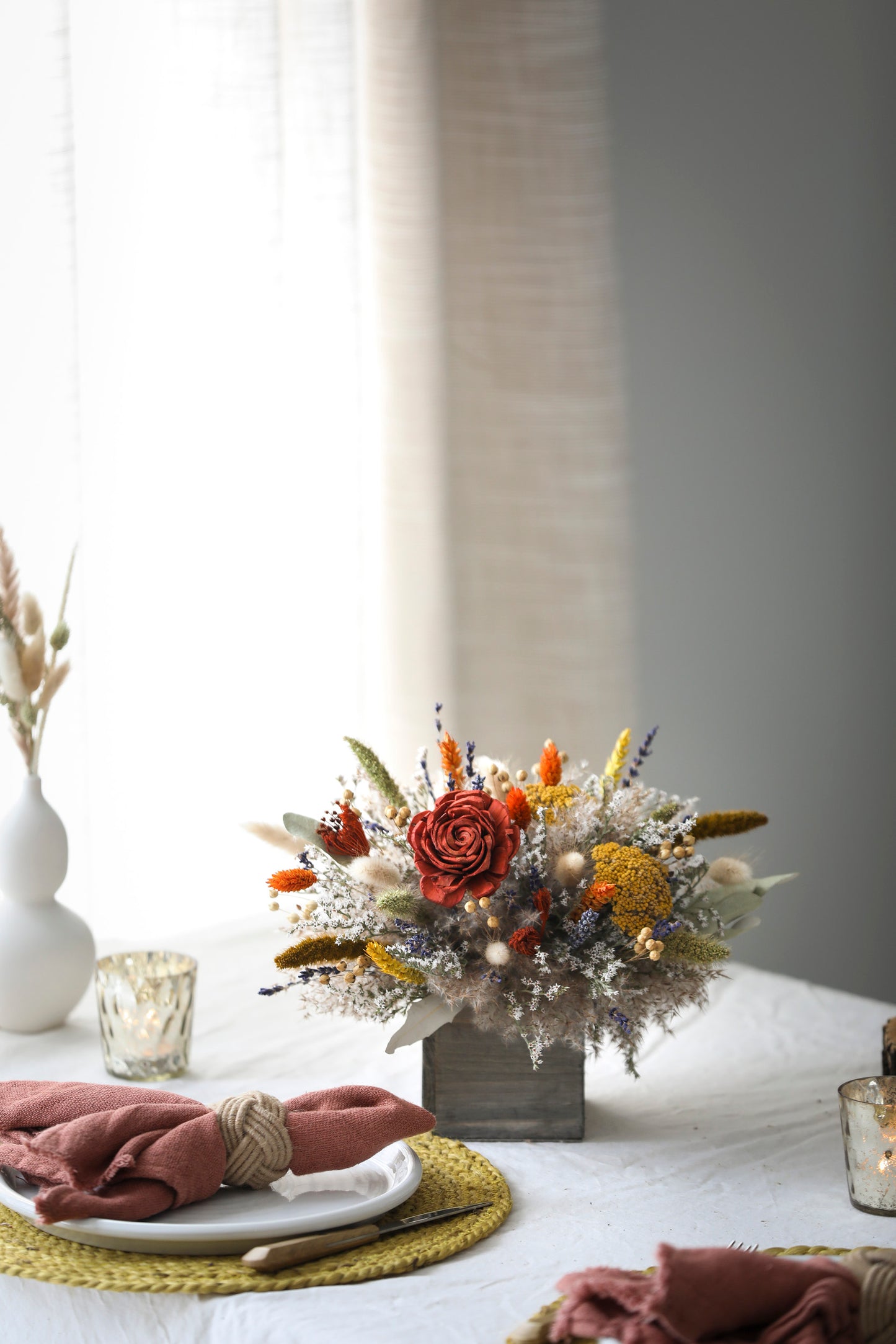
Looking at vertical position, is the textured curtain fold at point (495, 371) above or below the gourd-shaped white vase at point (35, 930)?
above

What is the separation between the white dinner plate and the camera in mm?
672

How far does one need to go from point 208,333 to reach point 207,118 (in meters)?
0.33

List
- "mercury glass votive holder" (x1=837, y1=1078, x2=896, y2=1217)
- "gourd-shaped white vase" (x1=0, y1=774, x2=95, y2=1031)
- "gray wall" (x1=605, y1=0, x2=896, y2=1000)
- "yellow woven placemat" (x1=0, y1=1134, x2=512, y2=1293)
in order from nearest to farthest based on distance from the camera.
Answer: "yellow woven placemat" (x1=0, y1=1134, x2=512, y2=1293)
"mercury glass votive holder" (x1=837, y1=1078, x2=896, y2=1217)
"gourd-shaped white vase" (x1=0, y1=774, x2=95, y2=1031)
"gray wall" (x1=605, y1=0, x2=896, y2=1000)

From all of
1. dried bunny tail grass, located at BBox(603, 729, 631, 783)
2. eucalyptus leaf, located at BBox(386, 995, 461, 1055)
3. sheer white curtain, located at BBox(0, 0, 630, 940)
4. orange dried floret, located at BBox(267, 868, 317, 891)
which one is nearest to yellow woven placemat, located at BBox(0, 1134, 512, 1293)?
eucalyptus leaf, located at BBox(386, 995, 461, 1055)

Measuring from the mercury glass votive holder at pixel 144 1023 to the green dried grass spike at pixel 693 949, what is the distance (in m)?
0.42

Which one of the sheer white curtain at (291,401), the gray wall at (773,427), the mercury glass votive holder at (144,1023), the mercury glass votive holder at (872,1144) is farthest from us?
the gray wall at (773,427)

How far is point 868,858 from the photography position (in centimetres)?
256

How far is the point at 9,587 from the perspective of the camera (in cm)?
117

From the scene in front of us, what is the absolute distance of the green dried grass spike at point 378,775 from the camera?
0.94m

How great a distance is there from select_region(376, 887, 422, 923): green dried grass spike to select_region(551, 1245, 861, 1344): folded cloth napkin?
29cm

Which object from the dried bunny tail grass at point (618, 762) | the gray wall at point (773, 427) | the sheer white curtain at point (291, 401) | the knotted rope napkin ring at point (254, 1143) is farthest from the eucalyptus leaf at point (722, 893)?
the gray wall at point (773, 427)

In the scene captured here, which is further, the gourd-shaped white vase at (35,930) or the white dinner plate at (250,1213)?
the gourd-shaped white vase at (35,930)

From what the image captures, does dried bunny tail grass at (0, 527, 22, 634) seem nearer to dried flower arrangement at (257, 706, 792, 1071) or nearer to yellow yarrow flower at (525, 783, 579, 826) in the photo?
dried flower arrangement at (257, 706, 792, 1071)

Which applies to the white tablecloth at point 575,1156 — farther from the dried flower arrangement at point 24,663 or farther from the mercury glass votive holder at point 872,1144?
the dried flower arrangement at point 24,663
